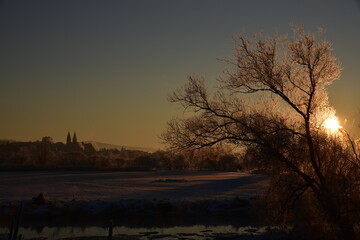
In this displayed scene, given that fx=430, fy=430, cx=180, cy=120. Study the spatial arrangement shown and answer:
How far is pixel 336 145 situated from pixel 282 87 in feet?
8.07

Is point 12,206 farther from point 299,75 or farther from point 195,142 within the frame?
point 299,75

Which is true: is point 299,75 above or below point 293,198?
above

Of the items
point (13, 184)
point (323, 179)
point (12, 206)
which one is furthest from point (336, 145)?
point (13, 184)

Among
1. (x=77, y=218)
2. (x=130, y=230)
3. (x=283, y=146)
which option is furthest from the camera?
(x=77, y=218)

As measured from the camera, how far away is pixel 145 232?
58.6 ft

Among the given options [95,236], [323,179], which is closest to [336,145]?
[323,179]

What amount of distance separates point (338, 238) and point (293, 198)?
1.83 m

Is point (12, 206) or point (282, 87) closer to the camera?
point (282, 87)

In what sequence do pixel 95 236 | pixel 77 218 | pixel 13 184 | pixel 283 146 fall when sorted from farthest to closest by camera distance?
pixel 13 184 < pixel 77 218 < pixel 95 236 < pixel 283 146

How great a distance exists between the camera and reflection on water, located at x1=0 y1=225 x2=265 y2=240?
16812 mm

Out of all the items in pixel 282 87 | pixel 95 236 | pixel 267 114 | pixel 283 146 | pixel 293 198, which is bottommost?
pixel 95 236

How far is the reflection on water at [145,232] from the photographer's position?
16.8m

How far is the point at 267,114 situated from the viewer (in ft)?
45.6

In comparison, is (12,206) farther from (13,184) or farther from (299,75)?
(299,75)
